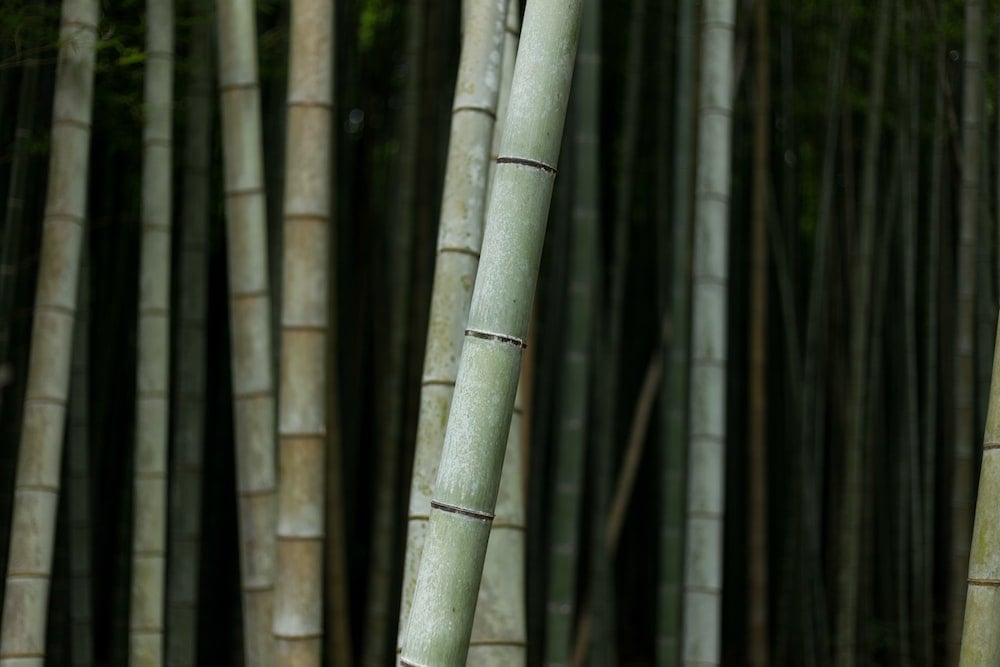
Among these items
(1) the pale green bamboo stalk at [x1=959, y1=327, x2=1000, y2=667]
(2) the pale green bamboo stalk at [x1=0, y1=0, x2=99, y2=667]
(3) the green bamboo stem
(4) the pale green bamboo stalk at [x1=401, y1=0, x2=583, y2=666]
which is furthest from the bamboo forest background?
(1) the pale green bamboo stalk at [x1=959, y1=327, x2=1000, y2=667]

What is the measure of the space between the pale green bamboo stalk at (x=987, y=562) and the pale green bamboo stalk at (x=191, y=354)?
2015 mm

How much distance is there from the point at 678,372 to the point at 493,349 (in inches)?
75.8

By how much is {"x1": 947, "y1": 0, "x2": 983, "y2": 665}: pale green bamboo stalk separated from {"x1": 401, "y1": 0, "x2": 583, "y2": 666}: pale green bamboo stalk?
177 centimetres

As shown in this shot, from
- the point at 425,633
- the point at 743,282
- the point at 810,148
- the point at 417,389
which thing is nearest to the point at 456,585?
the point at 425,633

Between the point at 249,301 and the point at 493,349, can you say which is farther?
the point at 249,301

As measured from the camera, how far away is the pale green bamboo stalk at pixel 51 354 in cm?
205

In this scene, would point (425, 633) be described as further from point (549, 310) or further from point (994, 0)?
point (549, 310)

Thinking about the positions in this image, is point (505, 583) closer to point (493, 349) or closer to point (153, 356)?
point (493, 349)

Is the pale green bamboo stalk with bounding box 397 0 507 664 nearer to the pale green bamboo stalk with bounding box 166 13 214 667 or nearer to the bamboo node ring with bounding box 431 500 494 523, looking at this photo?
the bamboo node ring with bounding box 431 500 494 523

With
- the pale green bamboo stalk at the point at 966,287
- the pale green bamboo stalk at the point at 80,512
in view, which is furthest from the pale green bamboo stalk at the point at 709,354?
the pale green bamboo stalk at the point at 80,512

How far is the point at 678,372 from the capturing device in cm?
292

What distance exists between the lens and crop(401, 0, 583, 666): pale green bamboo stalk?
104cm

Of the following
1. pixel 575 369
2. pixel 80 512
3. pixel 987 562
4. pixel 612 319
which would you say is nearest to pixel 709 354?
pixel 575 369

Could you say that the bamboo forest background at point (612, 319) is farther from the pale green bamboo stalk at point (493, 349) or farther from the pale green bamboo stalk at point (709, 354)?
the pale green bamboo stalk at point (493, 349)
